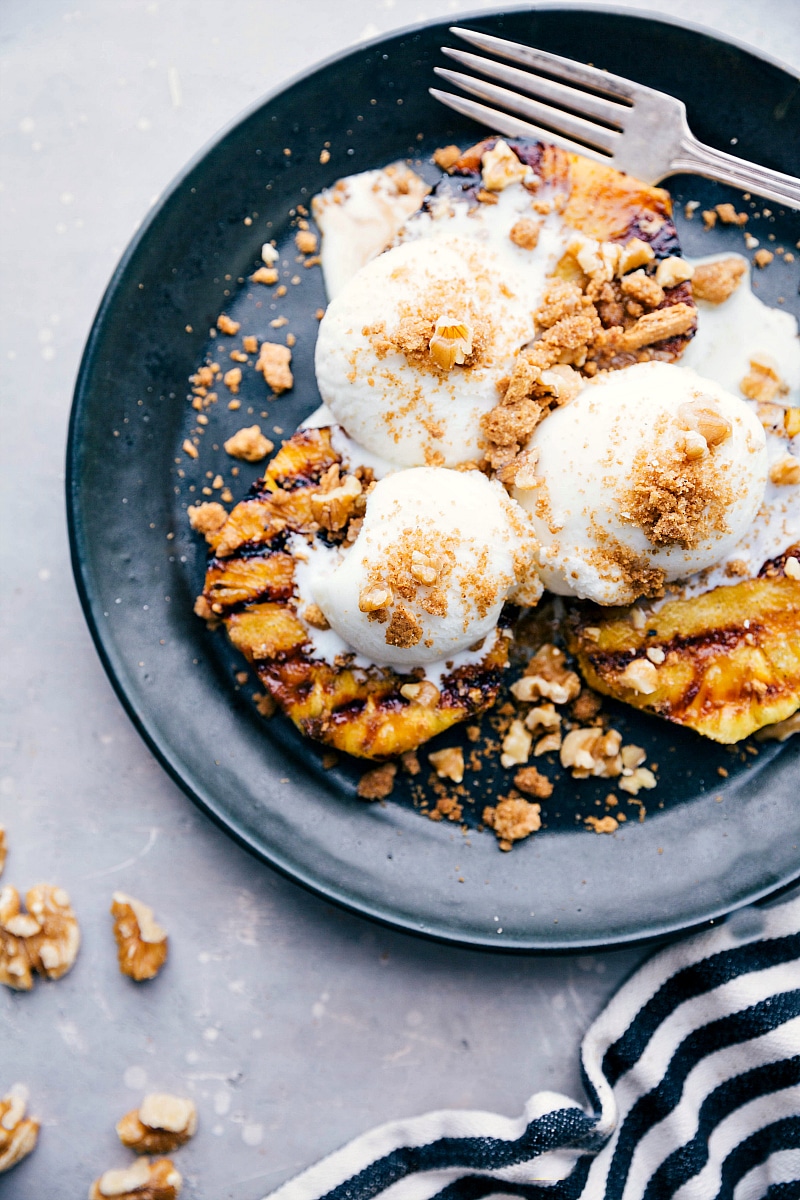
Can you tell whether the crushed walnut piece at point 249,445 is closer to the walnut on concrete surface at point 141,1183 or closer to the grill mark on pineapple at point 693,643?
the grill mark on pineapple at point 693,643

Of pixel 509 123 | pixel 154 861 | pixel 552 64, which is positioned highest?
pixel 552 64

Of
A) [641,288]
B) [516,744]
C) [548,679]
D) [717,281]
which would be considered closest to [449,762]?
[516,744]

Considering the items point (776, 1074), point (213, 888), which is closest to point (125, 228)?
point (213, 888)

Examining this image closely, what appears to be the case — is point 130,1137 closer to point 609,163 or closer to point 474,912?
point 474,912

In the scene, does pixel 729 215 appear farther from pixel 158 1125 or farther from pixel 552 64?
pixel 158 1125

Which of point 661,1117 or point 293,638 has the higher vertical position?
point 293,638

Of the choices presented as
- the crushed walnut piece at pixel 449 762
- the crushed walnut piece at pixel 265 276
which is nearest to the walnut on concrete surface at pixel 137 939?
the crushed walnut piece at pixel 449 762

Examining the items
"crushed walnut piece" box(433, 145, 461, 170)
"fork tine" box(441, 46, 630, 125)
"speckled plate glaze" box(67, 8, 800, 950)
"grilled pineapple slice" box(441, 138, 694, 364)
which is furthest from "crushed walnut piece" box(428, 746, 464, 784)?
"fork tine" box(441, 46, 630, 125)
